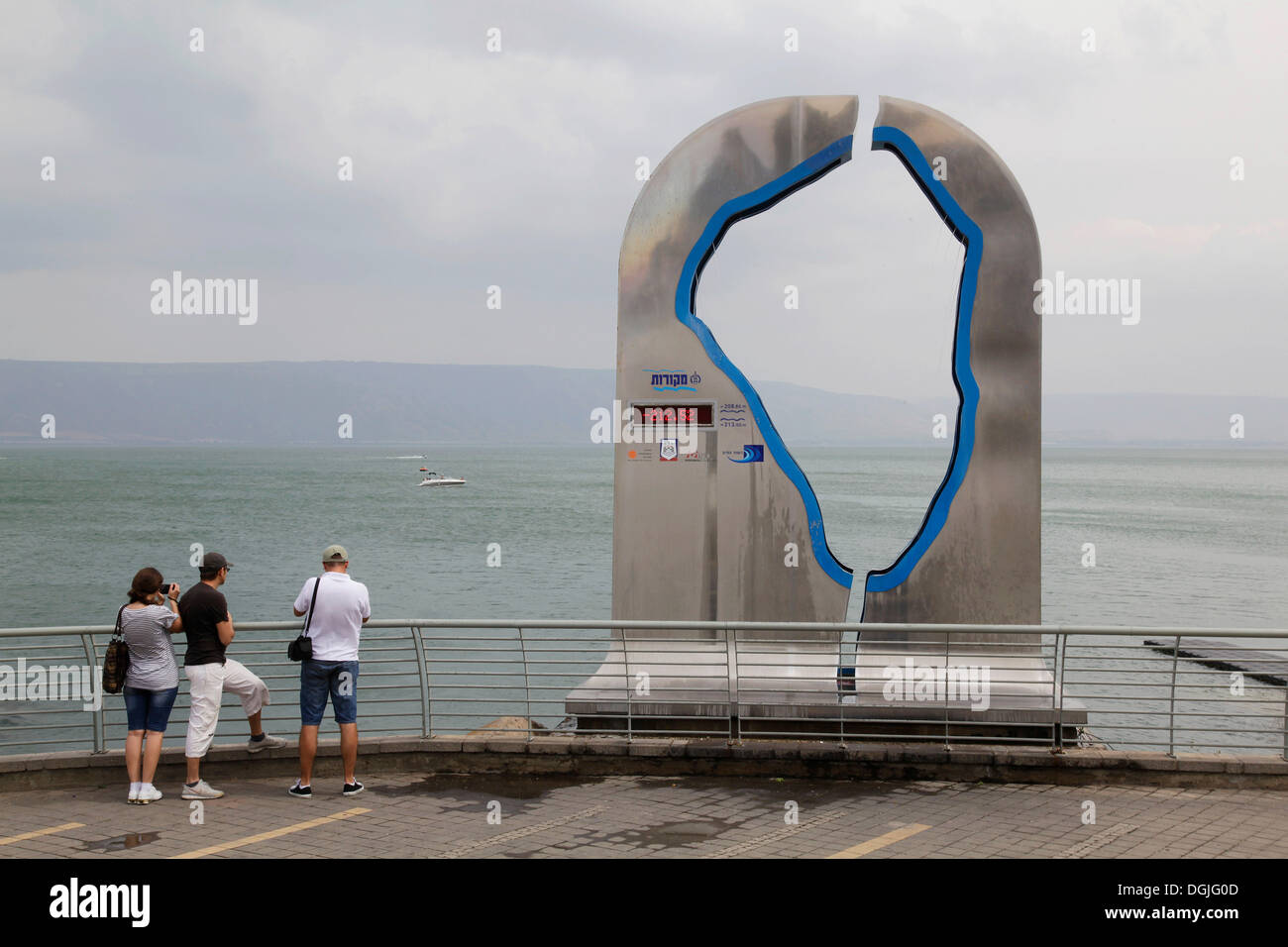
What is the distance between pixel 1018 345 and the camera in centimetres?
948

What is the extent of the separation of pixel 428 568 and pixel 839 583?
147 ft

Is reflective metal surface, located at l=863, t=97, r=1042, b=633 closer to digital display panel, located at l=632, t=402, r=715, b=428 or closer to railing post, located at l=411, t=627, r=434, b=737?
digital display panel, located at l=632, t=402, r=715, b=428

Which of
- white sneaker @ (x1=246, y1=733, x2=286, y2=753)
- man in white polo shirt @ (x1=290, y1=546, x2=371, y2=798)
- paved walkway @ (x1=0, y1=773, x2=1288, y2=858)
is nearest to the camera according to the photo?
paved walkway @ (x1=0, y1=773, x2=1288, y2=858)

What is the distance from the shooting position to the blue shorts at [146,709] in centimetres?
785

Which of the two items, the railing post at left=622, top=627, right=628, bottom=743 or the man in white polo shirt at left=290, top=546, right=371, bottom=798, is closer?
the man in white polo shirt at left=290, top=546, right=371, bottom=798

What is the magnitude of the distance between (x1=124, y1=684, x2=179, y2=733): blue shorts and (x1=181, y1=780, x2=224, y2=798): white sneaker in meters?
0.42

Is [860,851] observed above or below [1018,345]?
below

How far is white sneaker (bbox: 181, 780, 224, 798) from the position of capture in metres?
7.79

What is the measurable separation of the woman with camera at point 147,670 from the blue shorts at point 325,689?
911 mm

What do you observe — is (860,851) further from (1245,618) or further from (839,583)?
(1245,618)

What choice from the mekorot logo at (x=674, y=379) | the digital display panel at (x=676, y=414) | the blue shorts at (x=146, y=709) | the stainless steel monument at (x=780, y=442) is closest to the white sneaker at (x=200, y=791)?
the blue shorts at (x=146, y=709)

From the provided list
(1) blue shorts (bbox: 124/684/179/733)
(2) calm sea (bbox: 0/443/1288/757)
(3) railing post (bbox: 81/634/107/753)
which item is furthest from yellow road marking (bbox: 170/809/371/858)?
(2) calm sea (bbox: 0/443/1288/757)
